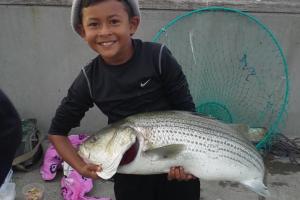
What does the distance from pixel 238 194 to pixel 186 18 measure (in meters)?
1.88

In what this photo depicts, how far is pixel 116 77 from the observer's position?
7.40ft

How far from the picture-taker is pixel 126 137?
2.11m

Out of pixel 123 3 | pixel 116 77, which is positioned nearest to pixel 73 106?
pixel 116 77

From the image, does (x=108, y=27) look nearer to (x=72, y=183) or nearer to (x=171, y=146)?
(x=171, y=146)

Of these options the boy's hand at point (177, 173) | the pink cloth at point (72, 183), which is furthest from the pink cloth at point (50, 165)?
the boy's hand at point (177, 173)

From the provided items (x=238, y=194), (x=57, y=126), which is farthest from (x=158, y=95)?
(x=238, y=194)

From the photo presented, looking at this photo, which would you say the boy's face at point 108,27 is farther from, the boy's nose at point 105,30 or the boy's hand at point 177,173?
the boy's hand at point 177,173

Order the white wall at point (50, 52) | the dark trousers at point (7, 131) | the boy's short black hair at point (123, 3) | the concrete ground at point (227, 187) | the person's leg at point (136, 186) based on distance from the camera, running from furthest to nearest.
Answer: the white wall at point (50, 52), the concrete ground at point (227, 187), the person's leg at point (136, 186), the boy's short black hair at point (123, 3), the dark trousers at point (7, 131)

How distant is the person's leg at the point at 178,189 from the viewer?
2557 millimetres

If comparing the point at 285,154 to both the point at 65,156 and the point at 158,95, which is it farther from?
the point at 65,156

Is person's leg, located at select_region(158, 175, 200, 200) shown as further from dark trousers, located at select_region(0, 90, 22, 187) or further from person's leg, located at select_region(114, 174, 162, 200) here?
dark trousers, located at select_region(0, 90, 22, 187)

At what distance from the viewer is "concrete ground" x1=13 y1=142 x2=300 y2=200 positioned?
382 centimetres

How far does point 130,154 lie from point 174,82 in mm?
516

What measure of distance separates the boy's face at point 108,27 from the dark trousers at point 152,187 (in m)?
0.85
